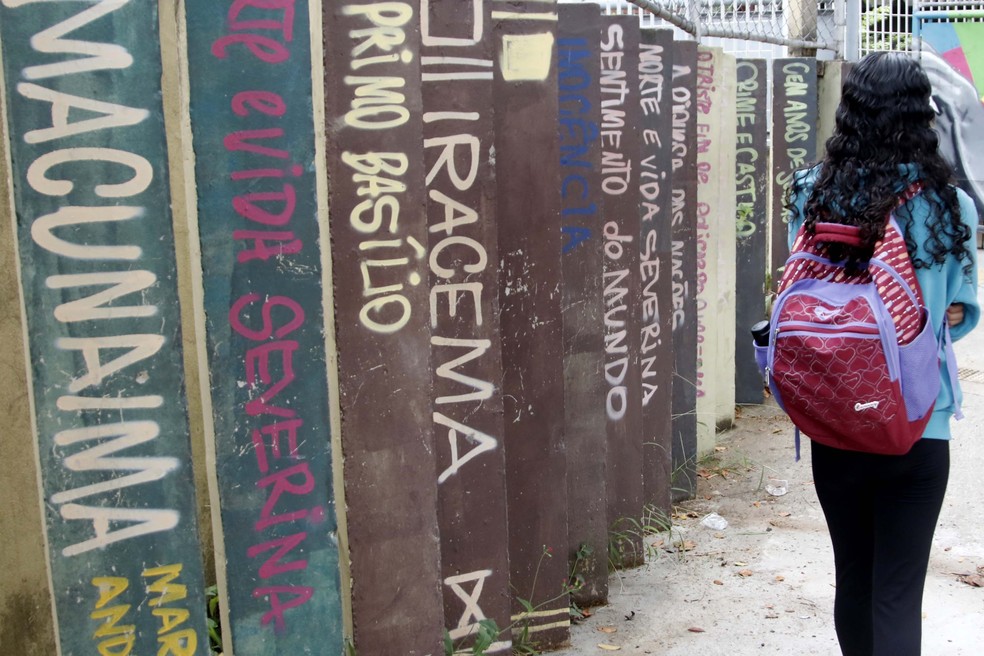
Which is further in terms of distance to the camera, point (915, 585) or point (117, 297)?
point (915, 585)

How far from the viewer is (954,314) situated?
122 inches

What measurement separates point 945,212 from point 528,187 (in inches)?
52.6

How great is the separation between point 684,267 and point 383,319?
2.73 m

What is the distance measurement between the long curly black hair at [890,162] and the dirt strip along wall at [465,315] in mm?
1056

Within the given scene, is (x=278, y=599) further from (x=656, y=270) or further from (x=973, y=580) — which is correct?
(x=973, y=580)

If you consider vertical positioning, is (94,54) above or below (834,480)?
above

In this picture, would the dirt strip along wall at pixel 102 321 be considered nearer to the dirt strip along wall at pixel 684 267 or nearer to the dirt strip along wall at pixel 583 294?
the dirt strip along wall at pixel 583 294

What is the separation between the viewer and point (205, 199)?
2705 mm

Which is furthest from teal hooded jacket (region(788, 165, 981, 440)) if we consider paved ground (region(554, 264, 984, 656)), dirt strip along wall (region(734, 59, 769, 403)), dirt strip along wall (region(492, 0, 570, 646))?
dirt strip along wall (region(734, 59, 769, 403))

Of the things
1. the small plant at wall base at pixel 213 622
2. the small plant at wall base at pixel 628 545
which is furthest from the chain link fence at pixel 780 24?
the small plant at wall base at pixel 213 622

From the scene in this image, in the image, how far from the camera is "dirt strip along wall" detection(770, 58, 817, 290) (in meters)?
→ 7.48

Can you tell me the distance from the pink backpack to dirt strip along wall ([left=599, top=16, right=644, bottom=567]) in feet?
5.43

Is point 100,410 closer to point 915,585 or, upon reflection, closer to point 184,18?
point 184,18

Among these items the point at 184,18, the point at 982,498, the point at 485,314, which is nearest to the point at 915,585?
the point at 485,314
